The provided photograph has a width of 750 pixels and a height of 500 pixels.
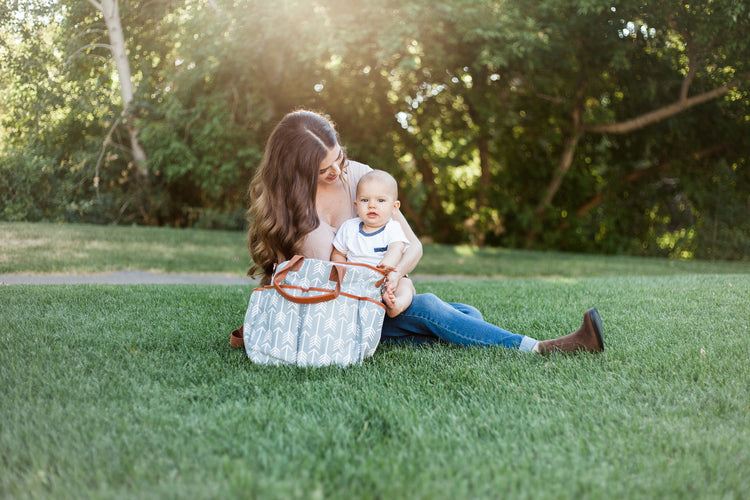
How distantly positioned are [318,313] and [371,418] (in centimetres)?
74

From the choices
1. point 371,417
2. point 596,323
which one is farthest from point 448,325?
point 371,417

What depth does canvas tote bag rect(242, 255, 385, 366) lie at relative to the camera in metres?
2.78

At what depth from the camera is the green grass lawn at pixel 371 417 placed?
1686mm

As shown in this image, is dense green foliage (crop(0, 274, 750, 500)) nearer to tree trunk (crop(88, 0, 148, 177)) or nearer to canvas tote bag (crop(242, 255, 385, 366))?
canvas tote bag (crop(242, 255, 385, 366))

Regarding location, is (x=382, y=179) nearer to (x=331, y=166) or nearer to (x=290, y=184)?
(x=331, y=166)

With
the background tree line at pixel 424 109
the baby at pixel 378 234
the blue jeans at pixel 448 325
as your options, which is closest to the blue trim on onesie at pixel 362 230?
the baby at pixel 378 234

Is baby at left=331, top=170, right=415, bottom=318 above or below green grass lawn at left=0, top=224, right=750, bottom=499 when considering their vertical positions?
above

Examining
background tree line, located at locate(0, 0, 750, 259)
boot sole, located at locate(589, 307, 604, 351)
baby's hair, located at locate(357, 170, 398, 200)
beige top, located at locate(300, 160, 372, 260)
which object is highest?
background tree line, located at locate(0, 0, 750, 259)

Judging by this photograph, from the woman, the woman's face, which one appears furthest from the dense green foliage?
the woman's face

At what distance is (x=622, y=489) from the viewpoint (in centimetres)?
166

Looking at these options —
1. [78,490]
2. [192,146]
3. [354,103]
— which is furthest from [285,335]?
[354,103]

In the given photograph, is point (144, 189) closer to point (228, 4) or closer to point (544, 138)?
point (228, 4)

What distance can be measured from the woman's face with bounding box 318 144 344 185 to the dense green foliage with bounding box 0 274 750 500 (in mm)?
1010

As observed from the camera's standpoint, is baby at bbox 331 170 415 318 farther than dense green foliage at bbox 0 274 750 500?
Yes
